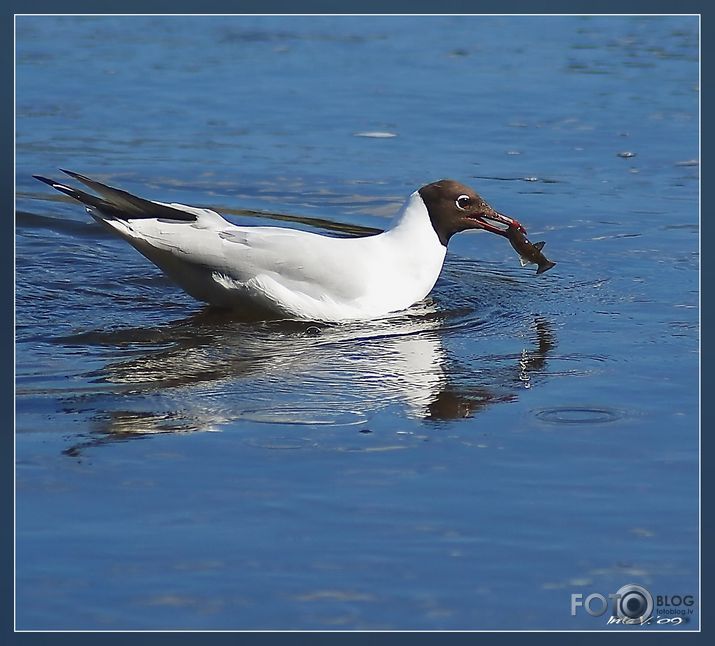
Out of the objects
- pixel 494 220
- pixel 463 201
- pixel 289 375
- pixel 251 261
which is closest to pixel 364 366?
pixel 289 375

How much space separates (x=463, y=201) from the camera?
8.93 m

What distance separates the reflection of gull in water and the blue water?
0.02 metres

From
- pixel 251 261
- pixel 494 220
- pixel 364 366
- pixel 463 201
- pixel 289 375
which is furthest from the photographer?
pixel 494 220

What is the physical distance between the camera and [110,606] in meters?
4.98

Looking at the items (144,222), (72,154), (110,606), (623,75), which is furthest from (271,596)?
(623,75)

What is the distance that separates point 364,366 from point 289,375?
16.7 inches

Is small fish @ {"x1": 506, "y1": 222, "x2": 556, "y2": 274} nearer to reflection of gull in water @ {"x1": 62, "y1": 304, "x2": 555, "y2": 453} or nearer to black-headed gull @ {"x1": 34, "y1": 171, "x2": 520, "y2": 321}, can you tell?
reflection of gull in water @ {"x1": 62, "y1": 304, "x2": 555, "y2": 453}

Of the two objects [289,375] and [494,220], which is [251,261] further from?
[494,220]

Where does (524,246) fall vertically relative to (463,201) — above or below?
below

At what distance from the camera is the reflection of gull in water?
21.9ft

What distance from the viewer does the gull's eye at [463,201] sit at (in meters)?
8.91

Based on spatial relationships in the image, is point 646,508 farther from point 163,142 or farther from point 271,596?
point 163,142

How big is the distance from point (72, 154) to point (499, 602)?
305 inches

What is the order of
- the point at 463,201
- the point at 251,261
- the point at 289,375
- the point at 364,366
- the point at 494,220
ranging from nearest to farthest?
the point at 289,375 → the point at 364,366 → the point at 251,261 → the point at 463,201 → the point at 494,220
